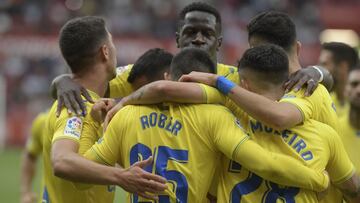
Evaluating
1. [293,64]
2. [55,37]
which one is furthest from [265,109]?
[55,37]

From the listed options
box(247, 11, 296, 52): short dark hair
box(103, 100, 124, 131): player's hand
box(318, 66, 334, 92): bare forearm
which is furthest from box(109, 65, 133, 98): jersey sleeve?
box(318, 66, 334, 92): bare forearm

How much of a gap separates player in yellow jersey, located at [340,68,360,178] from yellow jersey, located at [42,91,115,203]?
9.35 ft

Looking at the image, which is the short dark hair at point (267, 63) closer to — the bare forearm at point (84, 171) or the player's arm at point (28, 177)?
the bare forearm at point (84, 171)

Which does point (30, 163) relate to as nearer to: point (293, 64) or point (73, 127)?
point (73, 127)

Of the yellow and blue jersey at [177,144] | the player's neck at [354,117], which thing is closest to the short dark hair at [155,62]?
the yellow and blue jersey at [177,144]

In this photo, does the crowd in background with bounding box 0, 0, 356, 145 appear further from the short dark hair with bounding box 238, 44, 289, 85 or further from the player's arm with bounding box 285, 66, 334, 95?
the short dark hair with bounding box 238, 44, 289, 85

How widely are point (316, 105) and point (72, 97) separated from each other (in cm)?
161

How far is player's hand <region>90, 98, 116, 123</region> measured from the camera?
545 centimetres

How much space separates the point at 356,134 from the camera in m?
7.98

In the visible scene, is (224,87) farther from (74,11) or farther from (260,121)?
(74,11)

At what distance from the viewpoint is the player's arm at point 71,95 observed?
5.54 m

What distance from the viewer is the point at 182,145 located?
4922 mm

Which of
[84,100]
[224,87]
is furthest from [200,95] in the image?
[84,100]

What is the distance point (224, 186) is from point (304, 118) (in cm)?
63
